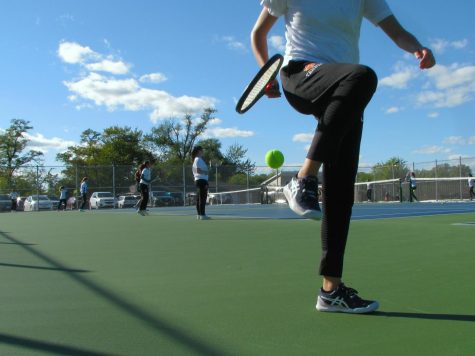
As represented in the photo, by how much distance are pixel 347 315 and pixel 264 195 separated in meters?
29.4

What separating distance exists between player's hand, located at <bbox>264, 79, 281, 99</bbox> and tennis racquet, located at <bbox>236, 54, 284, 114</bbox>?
28 millimetres

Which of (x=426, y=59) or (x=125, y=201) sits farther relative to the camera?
(x=125, y=201)

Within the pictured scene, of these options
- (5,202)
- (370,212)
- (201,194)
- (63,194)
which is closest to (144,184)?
(201,194)

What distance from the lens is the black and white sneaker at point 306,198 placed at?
83.0 inches

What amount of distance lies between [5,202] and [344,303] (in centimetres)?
3124

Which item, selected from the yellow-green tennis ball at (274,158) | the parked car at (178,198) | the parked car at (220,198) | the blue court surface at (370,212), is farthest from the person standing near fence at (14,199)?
the yellow-green tennis ball at (274,158)

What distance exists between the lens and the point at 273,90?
2.74 metres

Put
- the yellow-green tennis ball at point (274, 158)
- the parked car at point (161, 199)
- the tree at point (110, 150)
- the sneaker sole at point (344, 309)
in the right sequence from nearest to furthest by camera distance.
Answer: the sneaker sole at point (344, 309) → the yellow-green tennis ball at point (274, 158) → the parked car at point (161, 199) → the tree at point (110, 150)

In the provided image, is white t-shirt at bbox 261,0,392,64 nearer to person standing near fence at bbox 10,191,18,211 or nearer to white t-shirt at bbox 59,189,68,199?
white t-shirt at bbox 59,189,68,199

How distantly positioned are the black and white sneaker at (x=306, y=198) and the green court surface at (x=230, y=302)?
1.71 ft

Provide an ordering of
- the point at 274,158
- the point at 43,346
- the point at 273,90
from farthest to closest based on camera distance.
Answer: the point at 274,158 → the point at 273,90 → the point at 43,346

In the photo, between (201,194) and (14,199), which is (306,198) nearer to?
(201,194)

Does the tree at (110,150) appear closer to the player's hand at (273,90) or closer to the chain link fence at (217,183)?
the chain link fence at (217,183)

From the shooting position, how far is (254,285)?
3191 millimetres
